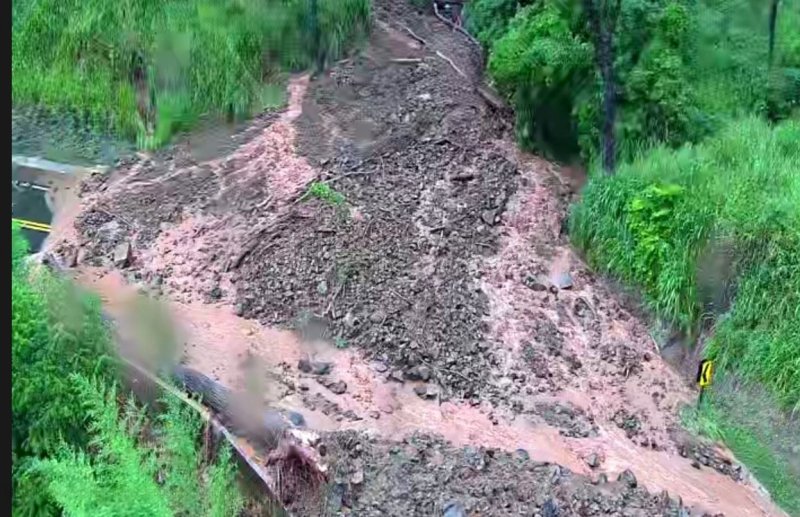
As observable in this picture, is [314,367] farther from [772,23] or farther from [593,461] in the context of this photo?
[772,23]

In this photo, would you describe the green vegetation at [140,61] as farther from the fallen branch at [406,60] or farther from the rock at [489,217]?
the fallen branch at [406,60]

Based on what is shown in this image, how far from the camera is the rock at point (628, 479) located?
873 cm

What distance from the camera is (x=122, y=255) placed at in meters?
10.3

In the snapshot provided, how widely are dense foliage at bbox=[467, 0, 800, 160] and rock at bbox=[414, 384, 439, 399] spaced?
14.7 feet

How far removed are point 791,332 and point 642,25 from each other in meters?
4.62

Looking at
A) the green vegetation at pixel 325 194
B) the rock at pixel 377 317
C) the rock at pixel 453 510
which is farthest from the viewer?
the green vegetation at pixel 325 194

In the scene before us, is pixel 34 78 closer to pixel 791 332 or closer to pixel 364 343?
pixel 364 343

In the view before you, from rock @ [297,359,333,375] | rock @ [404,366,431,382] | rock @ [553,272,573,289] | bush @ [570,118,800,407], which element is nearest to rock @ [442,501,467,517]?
rock @ [404,366,431,382]

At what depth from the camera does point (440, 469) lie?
28.0ft

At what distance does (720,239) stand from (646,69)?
2757 millimetres

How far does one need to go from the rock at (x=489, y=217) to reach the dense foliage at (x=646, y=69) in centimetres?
A: 168

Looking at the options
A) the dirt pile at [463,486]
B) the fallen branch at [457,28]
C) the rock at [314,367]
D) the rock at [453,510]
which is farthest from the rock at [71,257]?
the fallen branch at [457,28]

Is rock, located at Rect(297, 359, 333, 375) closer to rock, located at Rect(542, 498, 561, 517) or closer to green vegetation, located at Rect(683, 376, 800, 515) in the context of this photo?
rock, located at Rect(542, 498, 561, 517)

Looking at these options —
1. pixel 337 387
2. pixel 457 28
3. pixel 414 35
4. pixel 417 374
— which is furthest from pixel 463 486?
pixel 457 28
